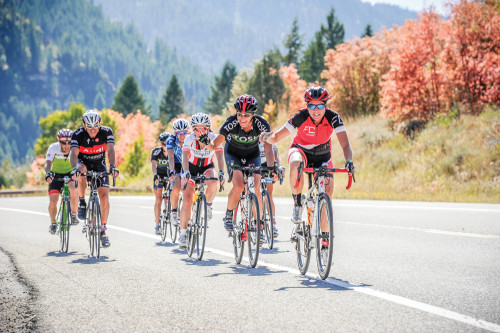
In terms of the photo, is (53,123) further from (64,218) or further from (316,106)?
(316,106)

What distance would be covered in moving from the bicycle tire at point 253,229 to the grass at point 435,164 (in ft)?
36.0

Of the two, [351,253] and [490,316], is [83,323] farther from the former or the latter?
[351,253]

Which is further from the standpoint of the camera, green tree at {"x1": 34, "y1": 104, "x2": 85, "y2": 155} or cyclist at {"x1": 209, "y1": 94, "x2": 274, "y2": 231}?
green tree at {"x1": 34, "y1": 104, "x2": 85, "y2": 155}

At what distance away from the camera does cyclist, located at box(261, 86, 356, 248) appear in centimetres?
676

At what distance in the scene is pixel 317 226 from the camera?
634cm

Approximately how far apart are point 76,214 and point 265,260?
4.14m

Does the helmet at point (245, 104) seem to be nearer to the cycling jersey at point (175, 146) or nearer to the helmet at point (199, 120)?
the helmet at point (199, 120)

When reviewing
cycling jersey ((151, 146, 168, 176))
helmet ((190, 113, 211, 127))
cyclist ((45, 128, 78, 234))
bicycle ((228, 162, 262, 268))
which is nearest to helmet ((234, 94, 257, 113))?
bicycle ((228, 162, 262, 268))

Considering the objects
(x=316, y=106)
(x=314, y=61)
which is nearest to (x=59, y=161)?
(x=316, y=106)

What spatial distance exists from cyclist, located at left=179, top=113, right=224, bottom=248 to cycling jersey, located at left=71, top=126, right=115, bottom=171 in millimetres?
1439

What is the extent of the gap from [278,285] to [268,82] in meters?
48.9

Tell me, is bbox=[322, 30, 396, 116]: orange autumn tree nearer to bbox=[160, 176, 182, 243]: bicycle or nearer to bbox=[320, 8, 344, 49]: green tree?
bbox=[160, 176, 182, 243]: bicycle

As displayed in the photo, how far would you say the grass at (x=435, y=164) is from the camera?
19.7 meters

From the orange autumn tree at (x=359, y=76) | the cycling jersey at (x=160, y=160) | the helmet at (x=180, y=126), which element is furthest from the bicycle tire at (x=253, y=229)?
the orange autumn tree at (x=359, y=76)
